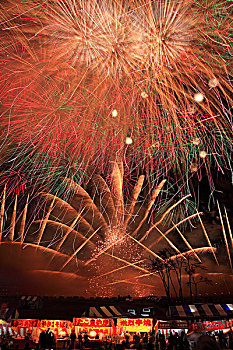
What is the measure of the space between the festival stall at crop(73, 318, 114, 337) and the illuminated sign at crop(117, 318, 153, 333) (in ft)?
1.63

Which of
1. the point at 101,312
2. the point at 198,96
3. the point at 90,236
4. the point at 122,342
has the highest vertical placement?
the point at 90,236

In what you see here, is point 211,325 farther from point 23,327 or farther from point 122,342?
point 23,327

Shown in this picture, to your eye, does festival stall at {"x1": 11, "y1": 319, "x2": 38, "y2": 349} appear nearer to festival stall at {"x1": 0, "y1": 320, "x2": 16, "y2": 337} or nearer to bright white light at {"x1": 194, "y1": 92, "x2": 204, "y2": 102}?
festival stall at {"x1": 0, "y1": 320, "x2": 16, "y2": 337}

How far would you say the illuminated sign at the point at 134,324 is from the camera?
17953 mm

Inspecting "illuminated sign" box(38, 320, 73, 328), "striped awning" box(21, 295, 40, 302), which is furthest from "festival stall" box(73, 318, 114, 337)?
"striped awning" box(21, 295, 40, 302)

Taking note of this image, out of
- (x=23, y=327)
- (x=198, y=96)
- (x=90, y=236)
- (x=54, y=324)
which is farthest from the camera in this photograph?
Result: (x=90, y=236)

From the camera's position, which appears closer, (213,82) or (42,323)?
(213,82)

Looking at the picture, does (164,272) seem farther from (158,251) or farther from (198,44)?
(198,44)

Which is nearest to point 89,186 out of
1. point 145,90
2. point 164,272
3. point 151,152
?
point 164,272

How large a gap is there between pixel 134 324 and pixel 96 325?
2072 millimetres

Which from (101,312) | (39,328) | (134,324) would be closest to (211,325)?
(134,324)

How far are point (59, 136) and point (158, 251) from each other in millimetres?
25370

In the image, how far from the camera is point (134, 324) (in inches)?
711

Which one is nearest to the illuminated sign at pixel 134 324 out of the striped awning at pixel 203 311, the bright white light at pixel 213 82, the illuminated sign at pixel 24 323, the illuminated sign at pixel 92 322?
the illuminated sign at pixel 92 322
